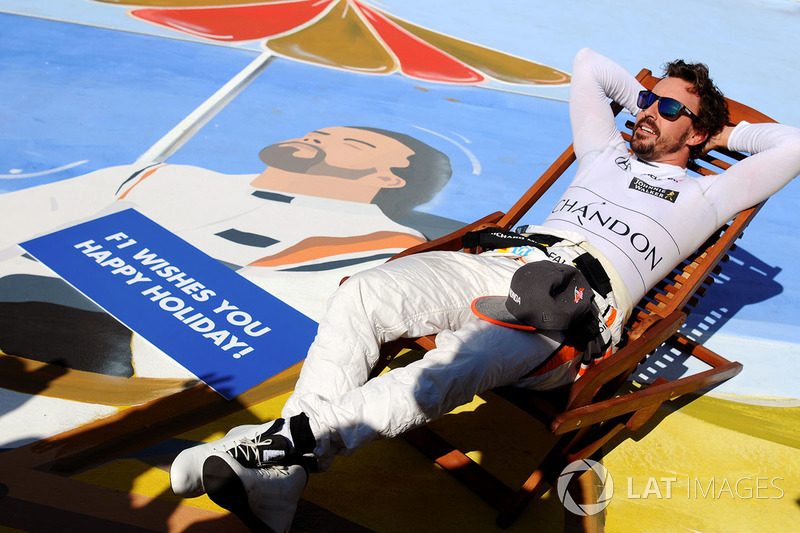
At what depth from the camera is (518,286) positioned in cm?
251

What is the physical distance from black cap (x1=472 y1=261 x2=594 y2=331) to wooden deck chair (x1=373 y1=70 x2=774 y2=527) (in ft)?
0.64

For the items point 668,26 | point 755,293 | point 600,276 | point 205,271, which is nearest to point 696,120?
point 600,276

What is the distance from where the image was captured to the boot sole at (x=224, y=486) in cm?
199

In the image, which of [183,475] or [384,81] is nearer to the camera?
[183,475]

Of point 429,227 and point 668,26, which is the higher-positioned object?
point 668,26

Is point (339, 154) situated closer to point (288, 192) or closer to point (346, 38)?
point (288, 192)

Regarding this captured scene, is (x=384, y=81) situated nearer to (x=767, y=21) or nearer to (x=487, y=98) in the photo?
(x=487, y=98)

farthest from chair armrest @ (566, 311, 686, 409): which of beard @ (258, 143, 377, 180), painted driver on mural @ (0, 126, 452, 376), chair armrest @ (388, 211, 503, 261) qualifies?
beard @ (258, 143, 377, 180)

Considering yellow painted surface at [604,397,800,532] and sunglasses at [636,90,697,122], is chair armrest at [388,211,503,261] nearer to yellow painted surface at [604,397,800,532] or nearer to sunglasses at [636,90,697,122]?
sunglasses at [636,90,697,122]

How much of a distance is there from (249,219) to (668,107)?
6.86 ft

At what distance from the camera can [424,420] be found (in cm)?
226

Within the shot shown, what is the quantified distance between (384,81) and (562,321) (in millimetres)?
3972

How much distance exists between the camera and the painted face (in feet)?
15.4

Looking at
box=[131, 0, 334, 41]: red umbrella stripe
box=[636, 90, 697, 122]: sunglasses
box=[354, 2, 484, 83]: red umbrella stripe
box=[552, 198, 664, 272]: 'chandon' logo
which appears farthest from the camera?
box=[131, 0, 334, 41]: red umbrella stripe
